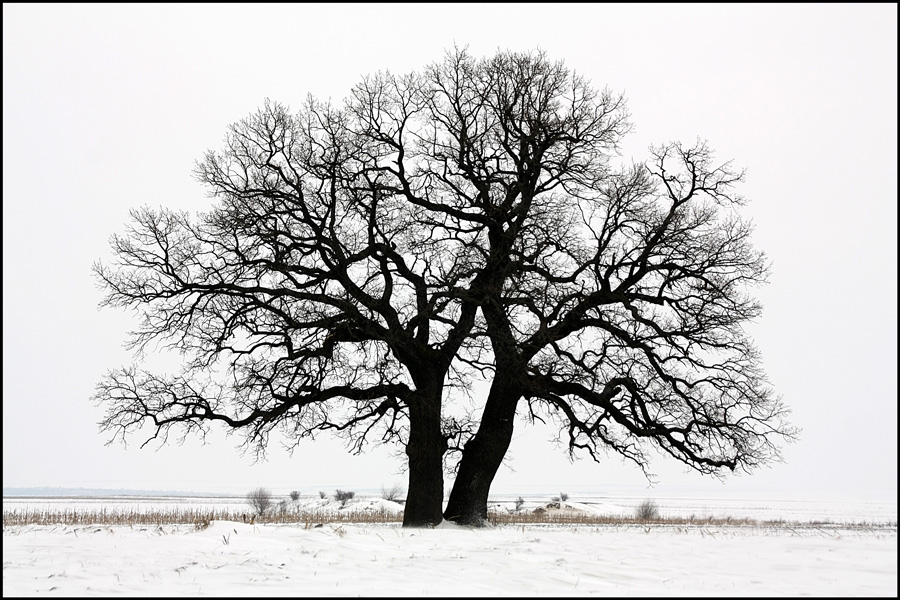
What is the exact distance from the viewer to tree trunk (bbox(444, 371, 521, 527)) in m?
19.0

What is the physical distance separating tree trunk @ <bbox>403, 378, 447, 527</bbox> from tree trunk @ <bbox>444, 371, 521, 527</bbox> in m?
0.55

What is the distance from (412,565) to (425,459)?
913 centimetres

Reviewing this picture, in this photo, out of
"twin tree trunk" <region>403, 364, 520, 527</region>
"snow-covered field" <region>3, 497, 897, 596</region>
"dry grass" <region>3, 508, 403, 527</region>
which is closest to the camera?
"snow-covered field" <region>3, 497, 897, 596</region>

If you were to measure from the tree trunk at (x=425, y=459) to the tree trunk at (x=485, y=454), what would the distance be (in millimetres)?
553

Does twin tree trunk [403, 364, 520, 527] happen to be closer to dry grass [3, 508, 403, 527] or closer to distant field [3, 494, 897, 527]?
distant field [3, 494, 897, 527]

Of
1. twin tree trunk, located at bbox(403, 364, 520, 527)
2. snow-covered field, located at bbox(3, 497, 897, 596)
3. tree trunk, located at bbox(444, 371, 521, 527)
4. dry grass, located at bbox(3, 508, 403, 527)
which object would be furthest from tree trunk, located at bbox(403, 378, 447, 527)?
snow-covered field, located at bbox(3, 497, 897, 596)

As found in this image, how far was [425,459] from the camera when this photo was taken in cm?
1869

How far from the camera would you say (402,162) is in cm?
2041

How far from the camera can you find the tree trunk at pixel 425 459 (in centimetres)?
1823

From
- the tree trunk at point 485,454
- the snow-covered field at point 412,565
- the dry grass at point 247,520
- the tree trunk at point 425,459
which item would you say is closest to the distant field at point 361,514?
the dry grass at point 247,520

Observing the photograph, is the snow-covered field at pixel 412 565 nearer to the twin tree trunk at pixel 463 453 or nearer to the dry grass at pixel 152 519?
the dry grass at pixel 152 519

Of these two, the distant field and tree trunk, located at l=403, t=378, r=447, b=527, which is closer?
tree trunk, located at l=403, t=378, r=447, b=527

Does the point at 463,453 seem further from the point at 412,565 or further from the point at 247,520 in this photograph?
the point at 412,565

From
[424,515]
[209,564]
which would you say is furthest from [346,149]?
[209,564]
